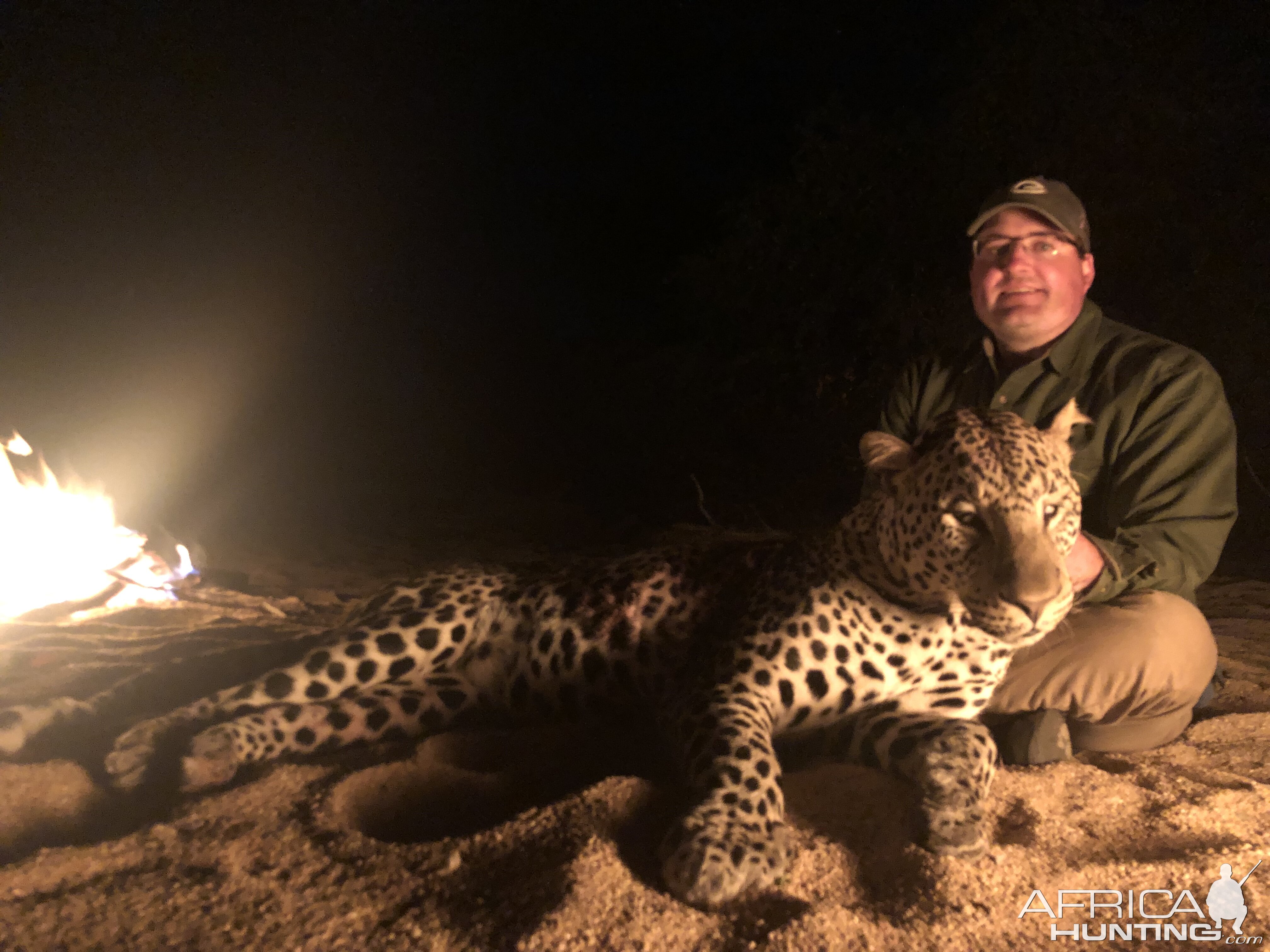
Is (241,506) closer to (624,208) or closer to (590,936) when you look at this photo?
(590,936)

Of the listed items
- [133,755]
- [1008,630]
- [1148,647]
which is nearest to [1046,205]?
[1148,647]

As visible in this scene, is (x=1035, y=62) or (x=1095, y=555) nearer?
(x=1095, y=555)

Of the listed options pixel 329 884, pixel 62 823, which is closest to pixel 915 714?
pixel 329 884

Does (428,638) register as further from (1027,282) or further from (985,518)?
(1027,282)

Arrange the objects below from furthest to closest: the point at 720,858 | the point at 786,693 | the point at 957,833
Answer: the point at 786,693 → the point at 957,833 → the point at 720,858

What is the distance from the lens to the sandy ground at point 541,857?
1.83 metres

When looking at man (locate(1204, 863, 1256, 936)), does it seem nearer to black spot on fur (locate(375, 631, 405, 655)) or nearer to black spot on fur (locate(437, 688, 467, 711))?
black spot on fur (locate(437, 688, 467, 711))

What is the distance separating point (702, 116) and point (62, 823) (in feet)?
52.1

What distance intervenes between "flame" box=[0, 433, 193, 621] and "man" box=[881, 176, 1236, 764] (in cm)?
463

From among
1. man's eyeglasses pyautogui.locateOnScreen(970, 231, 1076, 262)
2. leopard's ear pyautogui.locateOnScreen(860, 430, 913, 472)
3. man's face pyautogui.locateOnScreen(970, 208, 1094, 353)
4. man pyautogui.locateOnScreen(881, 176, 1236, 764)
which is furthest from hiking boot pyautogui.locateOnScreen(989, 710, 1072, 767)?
man's eyeglasses pyautogui.locateOnScreen(970, 231, 1076, 262)

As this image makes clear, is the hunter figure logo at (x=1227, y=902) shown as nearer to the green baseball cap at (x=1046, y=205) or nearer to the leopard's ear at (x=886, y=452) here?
the leopard's ear at (x=886, y=452)

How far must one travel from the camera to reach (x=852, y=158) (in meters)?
7.88

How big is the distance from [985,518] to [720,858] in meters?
1.33

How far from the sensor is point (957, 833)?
7.17ft
